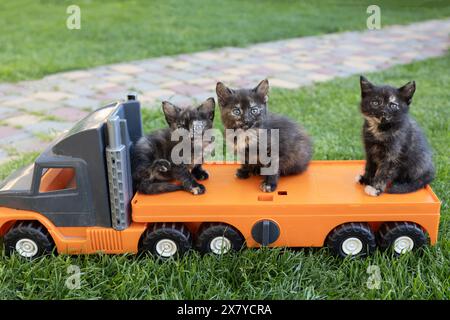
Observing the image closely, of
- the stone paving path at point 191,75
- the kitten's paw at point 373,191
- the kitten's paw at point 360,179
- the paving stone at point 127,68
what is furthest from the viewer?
the paving stone at point 127,68

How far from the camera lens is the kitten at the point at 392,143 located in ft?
10.4

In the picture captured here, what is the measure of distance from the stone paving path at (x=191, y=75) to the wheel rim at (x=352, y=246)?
10.9ft

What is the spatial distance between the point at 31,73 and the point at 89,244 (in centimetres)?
514

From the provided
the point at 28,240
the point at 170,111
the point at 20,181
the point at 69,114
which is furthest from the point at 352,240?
the point at 69,114

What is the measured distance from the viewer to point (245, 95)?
3236 mm

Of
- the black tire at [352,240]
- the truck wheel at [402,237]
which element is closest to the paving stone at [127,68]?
the black tire at [352,240]

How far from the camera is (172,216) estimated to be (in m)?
3.18

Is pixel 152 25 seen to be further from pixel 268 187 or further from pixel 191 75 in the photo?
pixel 268 187

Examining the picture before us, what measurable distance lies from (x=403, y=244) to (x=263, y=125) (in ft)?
3.79

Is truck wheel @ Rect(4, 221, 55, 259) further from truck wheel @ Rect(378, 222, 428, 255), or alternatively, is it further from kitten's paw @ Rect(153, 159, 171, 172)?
truck wheel @ Rect(378, 222, 428, 255)

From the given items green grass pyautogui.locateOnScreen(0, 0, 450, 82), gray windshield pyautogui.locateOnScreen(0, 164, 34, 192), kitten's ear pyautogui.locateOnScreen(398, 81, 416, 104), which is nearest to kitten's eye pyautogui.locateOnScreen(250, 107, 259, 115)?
kitten's ear pyautogui.locateOnScreen(398, 81, 416, 104)

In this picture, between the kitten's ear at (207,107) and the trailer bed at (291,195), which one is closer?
the trailer bed at (291,195)

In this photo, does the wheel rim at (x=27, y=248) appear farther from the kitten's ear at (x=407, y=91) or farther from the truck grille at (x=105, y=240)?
the kitten's ear at (x=407, y=91)
